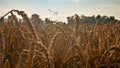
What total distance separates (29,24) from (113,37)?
8.80 feet

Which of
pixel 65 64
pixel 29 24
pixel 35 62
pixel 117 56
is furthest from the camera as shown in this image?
pixel 117 56

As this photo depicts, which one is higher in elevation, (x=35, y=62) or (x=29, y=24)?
(x=29, y=24)

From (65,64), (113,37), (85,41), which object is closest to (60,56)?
(65,64)

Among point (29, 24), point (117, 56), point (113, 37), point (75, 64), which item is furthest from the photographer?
point (113, 37)

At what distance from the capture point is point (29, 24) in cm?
154

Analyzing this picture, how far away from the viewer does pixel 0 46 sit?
1.56 m

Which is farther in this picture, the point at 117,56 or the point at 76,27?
the point at 117,56

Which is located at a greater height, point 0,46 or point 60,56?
point 0,46

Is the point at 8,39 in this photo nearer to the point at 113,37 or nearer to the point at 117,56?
the point at 117,56

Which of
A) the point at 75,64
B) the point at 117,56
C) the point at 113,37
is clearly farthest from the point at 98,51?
the point at 113,37

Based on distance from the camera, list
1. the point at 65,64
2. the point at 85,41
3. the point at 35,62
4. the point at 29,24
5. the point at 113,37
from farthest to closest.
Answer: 1. the point at 113,37
2. the point at 85,41
3. the point at 35,62
4. the point at 65,64
5. the point at 29,24

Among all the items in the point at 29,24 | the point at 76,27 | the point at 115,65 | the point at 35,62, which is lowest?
the point at 115,65

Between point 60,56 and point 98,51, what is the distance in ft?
2.26

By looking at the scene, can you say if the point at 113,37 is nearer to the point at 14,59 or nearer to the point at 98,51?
the point at 98,51
